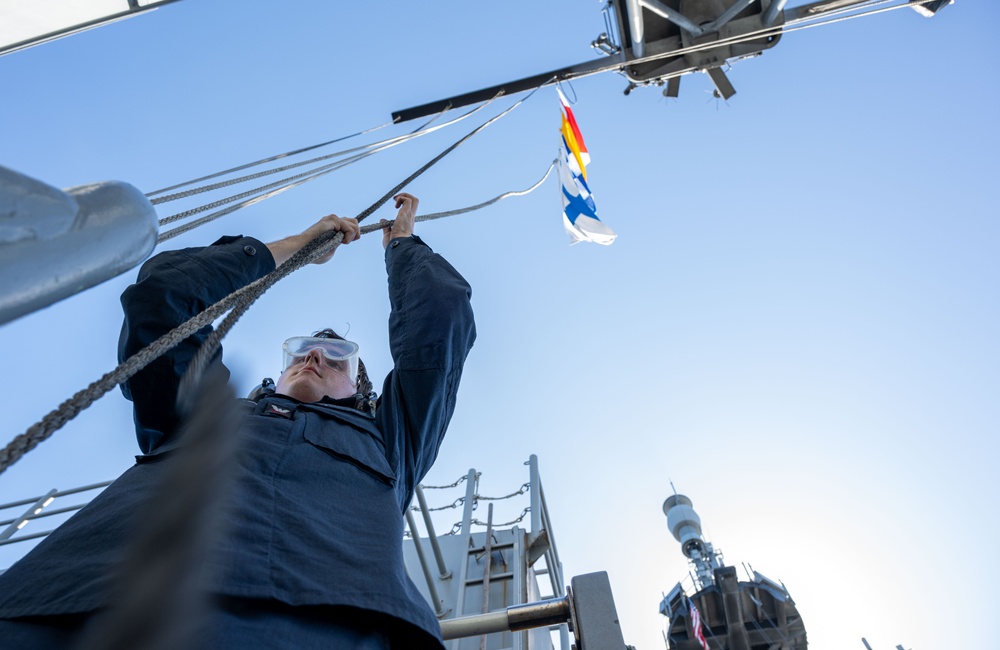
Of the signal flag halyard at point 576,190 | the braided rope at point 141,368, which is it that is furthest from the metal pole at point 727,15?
the braided rope at point 141,368

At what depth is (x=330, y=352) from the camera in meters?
2.54

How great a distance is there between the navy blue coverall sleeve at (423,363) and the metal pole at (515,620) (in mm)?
400

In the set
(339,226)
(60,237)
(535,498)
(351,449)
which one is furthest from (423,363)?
(535,498)

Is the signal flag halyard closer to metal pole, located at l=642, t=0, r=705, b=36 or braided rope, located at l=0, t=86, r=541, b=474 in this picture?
metal pole, located at l=642, t=0, r=705, b=36

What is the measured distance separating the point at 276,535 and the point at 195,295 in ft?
2.57

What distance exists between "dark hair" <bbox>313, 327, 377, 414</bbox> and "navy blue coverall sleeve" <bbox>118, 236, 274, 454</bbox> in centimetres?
54

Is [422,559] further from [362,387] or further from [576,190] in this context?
[576,190]

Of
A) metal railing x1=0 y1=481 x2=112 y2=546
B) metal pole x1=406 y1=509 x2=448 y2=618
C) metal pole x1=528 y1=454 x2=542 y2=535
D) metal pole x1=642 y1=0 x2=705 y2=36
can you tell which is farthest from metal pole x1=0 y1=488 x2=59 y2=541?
metal pole x1=642 y1=0 x2=705 y2=36

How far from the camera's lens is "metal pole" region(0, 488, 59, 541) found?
12.4 feet

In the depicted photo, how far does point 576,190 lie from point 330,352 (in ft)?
15.6

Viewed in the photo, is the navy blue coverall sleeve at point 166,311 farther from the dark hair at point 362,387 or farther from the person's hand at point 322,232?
the dark hair at point 362,387

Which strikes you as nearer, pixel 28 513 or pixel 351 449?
pixel 351 449

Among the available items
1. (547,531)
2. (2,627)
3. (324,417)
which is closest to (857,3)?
(547,531)

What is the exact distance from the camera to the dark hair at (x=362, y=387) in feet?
7.11
